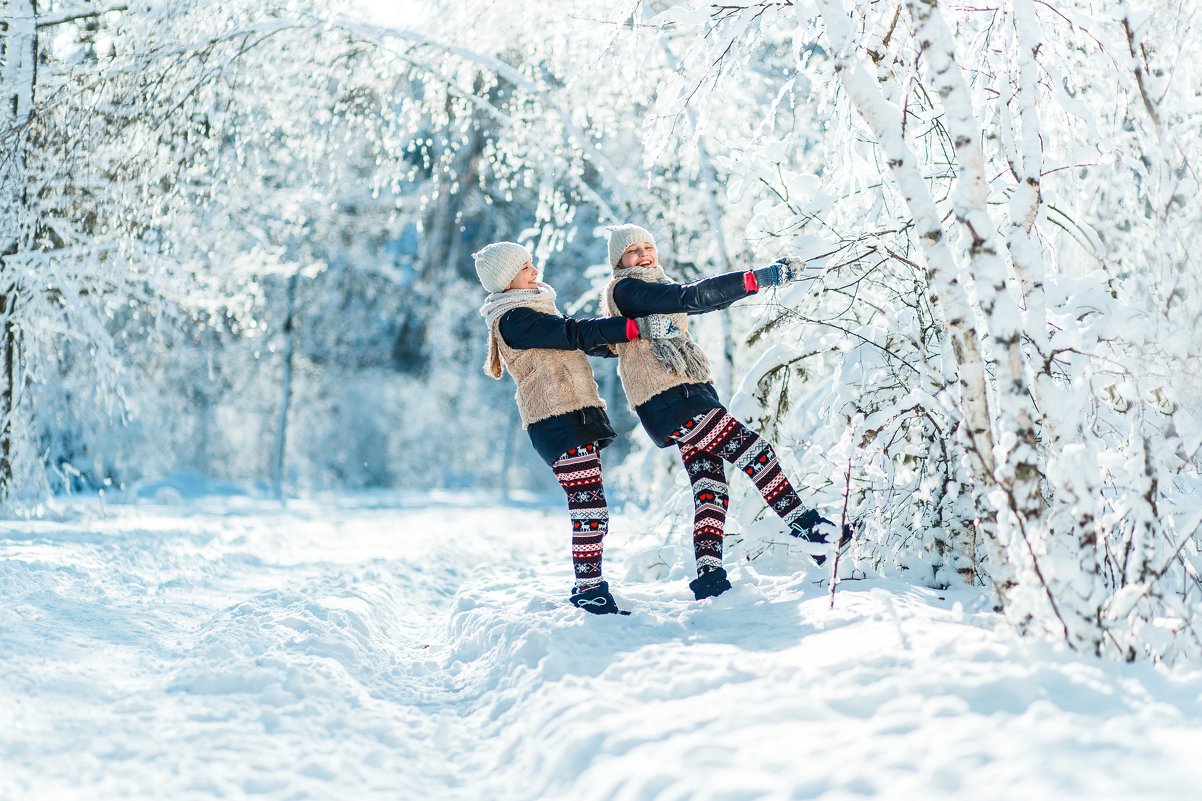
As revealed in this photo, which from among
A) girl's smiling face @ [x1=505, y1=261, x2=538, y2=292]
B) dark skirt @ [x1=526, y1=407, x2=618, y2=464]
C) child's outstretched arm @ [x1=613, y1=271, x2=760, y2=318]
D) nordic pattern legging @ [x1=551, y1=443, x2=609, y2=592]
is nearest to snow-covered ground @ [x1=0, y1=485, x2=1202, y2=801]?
nordic pattern legging @ [x1=551, y1=443, x2=609, y2=592]

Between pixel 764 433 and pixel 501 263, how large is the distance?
2.06 meters

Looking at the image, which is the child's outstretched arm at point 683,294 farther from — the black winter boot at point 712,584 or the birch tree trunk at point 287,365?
the birch tree trunk at point 287,365

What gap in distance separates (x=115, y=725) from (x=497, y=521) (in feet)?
43.1

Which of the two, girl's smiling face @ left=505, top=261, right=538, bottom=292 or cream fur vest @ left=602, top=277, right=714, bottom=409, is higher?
girl's smiling face @ left=505, top=261, right=538, bottom=292

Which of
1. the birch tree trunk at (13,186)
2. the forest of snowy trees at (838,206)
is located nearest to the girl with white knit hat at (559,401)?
the forest of snowy trees at (838,206)

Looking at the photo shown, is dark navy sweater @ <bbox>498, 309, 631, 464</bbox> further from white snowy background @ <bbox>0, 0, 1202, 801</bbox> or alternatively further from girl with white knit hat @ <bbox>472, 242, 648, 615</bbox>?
white snowy background @ <bbox>0, 0, 1202, 801</bbox>

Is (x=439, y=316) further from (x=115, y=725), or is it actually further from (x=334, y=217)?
(x=115, y=725)

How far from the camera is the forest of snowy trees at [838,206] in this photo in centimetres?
310

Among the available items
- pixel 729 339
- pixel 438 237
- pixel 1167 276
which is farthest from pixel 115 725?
pixel 438 237

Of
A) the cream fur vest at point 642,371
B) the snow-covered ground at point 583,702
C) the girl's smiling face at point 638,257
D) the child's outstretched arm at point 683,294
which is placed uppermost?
the girl's smiling face at point 638,257

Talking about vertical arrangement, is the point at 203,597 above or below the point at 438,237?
below

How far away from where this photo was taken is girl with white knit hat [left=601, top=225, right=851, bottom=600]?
443 centimetres

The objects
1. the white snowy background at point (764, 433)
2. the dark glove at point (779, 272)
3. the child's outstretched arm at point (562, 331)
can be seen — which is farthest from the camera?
the child's outstretched arm at point (562, 331)

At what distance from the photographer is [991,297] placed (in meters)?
3.15
